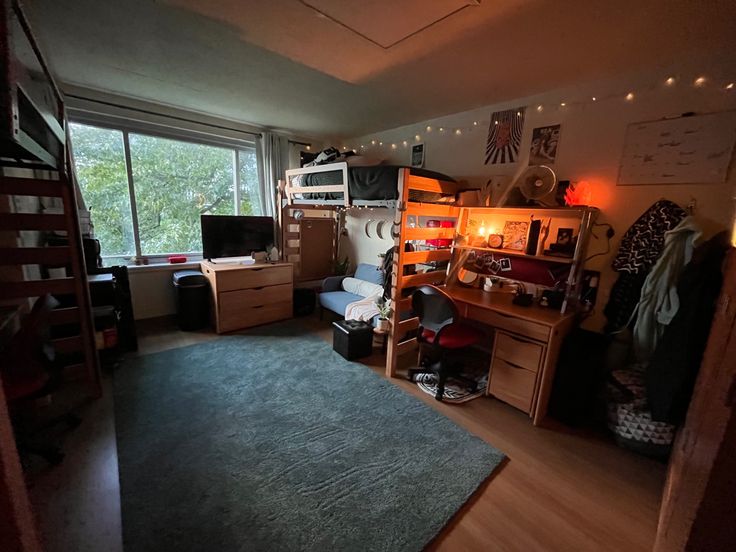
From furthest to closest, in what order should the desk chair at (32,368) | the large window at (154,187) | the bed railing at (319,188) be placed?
the large window at (154,187)
the bed railing at (319,188)
the desk chair at (32,368)

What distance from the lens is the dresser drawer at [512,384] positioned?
2.13 meters

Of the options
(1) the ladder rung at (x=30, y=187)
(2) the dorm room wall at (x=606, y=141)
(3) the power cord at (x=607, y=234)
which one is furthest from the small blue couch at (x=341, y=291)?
(1) the ladder rung at (x=30, y=187)

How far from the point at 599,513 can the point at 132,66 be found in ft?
14.1

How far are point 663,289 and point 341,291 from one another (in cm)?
308

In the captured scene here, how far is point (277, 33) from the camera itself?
1.81 metres

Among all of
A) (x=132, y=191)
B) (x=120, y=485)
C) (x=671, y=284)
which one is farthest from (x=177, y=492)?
(x=132, y=191)

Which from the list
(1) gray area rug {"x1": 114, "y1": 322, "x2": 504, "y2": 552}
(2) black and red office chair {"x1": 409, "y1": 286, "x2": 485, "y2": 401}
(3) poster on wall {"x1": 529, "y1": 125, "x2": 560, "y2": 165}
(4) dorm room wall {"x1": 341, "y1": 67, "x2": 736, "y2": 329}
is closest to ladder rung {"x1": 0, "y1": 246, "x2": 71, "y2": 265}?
(1) gray area rug {"x1": 114, "y1": 322, "x2": 504, "y2": 552}

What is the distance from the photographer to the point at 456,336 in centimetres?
235

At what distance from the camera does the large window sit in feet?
10.5

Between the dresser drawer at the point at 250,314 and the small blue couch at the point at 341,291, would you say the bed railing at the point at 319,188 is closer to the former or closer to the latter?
the small blue couch at the point at 341,291

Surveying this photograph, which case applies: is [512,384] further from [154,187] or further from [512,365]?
[154,187]

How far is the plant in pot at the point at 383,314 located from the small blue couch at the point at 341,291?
2.02 feet

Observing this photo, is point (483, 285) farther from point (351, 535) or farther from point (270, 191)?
point (270, 191)

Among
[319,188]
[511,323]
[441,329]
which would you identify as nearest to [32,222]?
[319,188]
